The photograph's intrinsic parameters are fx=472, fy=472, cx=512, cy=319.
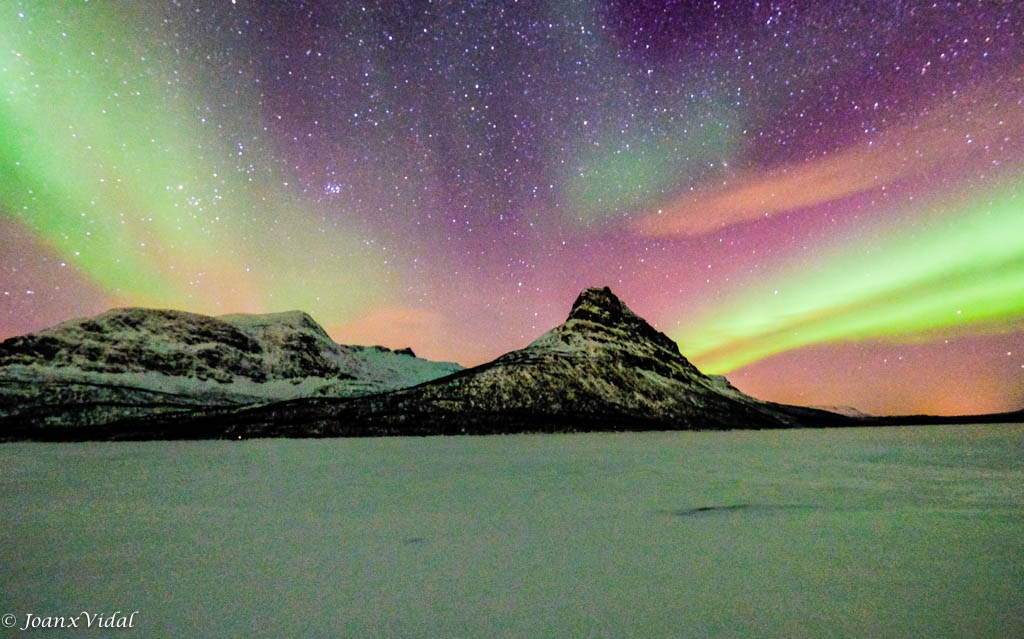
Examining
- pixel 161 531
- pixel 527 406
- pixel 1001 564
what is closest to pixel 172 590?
pixel 161 531

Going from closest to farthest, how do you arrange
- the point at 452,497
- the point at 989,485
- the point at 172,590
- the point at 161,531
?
the point at 172,590 → the point at 161,531 → the point at 452,497 → the point at 989,485

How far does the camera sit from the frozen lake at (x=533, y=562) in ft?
19.6

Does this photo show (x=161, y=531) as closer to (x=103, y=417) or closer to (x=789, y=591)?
(x=789, y=591)

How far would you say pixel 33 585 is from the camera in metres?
7.61

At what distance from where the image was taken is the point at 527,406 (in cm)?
17925

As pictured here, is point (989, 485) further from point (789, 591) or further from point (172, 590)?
point (172, 590)

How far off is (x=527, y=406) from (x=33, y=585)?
573 feet

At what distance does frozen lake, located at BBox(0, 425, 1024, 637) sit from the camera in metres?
5.99

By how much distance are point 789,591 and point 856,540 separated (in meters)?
4.20

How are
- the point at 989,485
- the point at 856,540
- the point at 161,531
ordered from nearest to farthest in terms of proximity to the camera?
the point at 856,540, the point at 161,531, the point at 989,485

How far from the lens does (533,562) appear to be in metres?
8.52

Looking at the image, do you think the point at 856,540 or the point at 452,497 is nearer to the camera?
the point at 856,540

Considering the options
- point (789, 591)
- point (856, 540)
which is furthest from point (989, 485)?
point (789, 591)

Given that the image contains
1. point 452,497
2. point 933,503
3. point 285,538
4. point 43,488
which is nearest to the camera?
point 285,538
